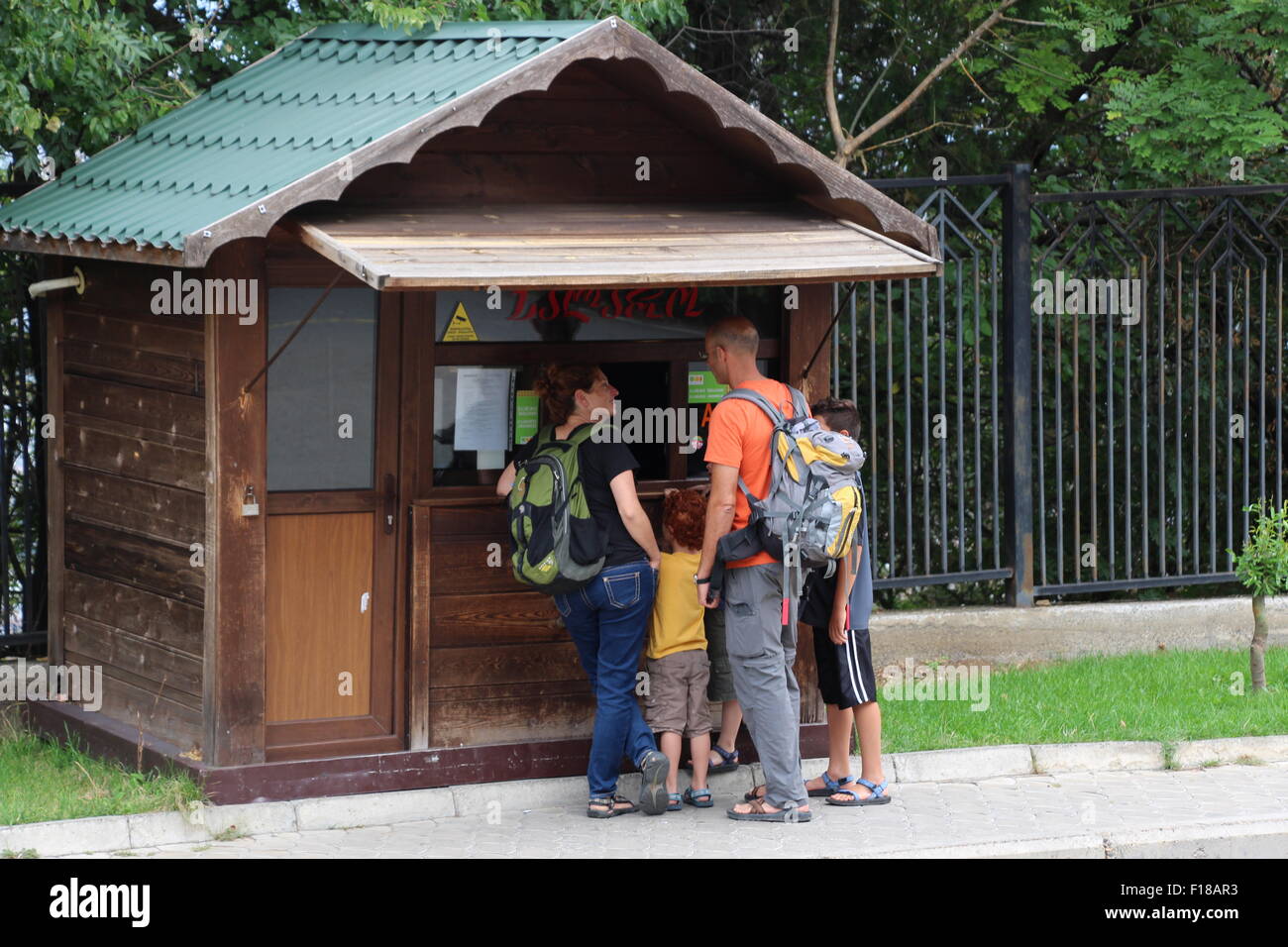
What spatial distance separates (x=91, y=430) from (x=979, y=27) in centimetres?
639

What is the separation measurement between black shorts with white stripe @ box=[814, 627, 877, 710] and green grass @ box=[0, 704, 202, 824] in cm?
266

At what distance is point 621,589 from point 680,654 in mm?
→ 428

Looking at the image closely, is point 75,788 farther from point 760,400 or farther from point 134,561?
point 760,400

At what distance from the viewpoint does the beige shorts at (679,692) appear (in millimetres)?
7473

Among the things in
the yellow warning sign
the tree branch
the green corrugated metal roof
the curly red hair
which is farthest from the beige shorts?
the tree branch

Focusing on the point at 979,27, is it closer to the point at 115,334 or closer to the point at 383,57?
the point at 383,57

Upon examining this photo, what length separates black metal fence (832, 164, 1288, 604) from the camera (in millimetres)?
10125

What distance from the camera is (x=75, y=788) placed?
23.8ft

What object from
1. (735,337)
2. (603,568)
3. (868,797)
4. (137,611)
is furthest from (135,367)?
(868,797)

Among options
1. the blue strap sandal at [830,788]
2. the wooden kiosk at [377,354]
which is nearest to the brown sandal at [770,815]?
the blue strap sandal at [830,788]

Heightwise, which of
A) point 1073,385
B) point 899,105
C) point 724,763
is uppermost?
point 899,105

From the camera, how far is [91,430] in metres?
8.02

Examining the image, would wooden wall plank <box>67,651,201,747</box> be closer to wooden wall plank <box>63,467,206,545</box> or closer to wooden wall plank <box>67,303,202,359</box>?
wooden wall plank <box>63,467,206,545</box>

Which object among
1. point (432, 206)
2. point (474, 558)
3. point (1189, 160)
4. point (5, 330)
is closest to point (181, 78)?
point (5, 330)
